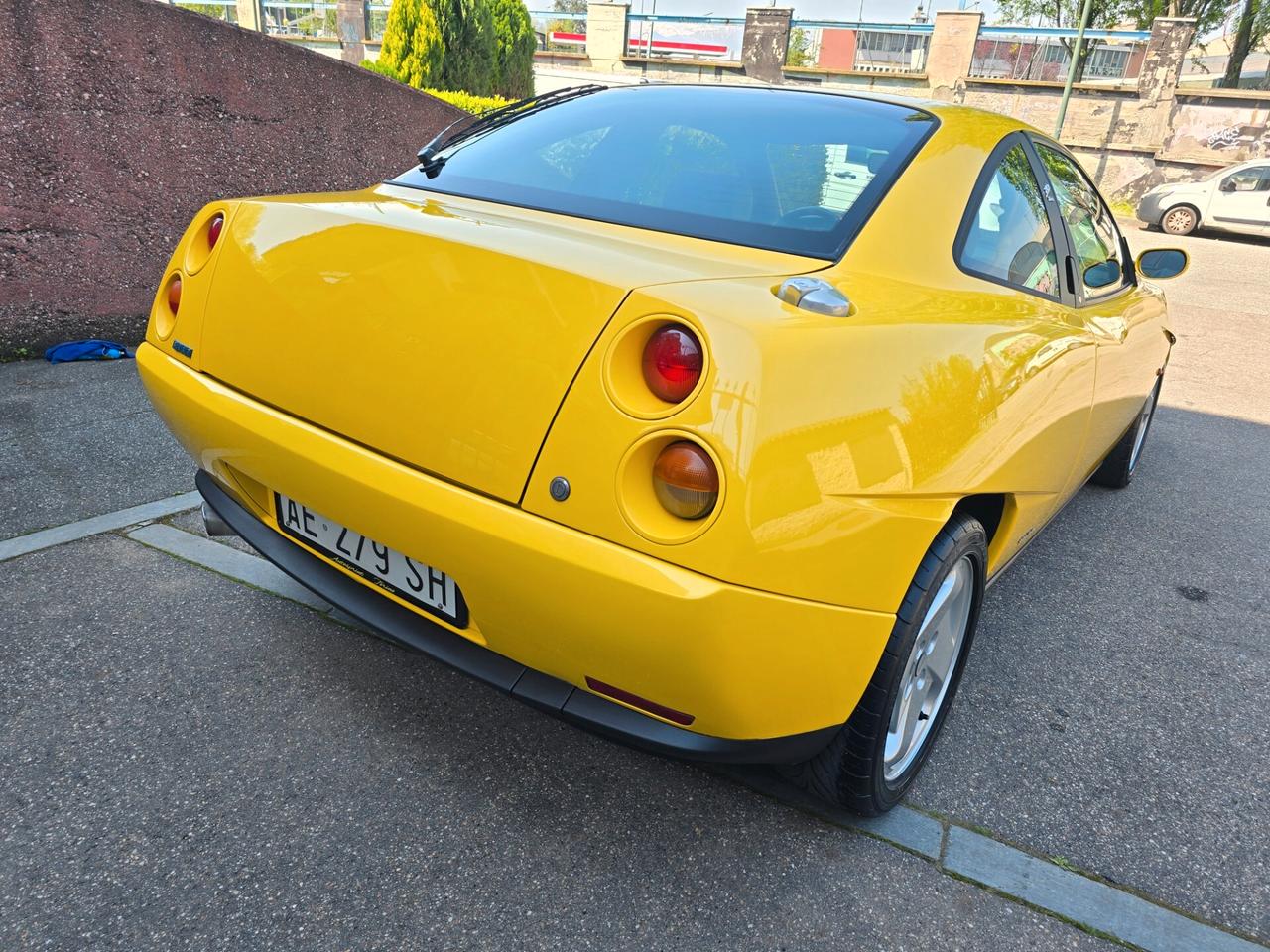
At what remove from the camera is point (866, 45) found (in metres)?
28.9

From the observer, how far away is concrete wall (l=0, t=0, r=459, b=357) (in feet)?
14.1

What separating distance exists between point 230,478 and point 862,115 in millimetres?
1807

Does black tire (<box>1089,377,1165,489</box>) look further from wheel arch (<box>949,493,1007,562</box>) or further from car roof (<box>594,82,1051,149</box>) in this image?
wheel arch (<box>949,493,1007,562</box>)

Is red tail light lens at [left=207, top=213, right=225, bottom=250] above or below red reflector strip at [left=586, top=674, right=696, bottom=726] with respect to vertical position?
above

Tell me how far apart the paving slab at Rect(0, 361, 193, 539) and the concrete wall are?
1.79 ft

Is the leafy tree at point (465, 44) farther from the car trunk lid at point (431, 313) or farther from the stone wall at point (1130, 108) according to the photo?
the car trunk lid at point (431, 313)

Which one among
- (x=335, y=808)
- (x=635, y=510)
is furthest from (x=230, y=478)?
(x=635, y=510)

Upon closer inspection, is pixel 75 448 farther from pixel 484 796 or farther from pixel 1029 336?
pixel 1029 336

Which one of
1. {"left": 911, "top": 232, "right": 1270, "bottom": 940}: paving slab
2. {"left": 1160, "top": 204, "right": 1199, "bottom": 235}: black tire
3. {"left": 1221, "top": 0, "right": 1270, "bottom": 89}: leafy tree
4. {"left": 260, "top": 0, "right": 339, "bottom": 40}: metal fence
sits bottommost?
{"left": 1160, "top": 204, "right": 1199, "bottom": 235}: black tire

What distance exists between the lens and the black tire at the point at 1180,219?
16516 mm

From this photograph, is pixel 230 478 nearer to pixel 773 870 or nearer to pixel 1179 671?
pixel 773 870

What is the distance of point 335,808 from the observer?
1802 mm

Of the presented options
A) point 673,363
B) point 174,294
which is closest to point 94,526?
point 174,294

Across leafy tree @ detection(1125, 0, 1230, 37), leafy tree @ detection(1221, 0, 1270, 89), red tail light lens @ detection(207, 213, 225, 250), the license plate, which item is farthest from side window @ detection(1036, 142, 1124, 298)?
leafy tree @ detection(1125, 0, 1230, 37)
